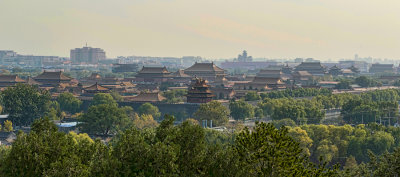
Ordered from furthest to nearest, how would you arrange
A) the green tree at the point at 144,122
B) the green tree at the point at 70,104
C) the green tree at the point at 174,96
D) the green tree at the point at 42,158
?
the green tree at the point at 70,104
the green tree at the point at 174,96
the green tree at the point at 144,122
the green tree at the point at 42,158

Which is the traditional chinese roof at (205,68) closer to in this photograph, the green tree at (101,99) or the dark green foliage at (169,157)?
the green tree at (101,99)

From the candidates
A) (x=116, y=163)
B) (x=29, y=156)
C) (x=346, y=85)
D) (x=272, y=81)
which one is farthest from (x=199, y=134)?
(x=346, y=85)

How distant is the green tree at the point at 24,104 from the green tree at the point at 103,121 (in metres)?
13.7

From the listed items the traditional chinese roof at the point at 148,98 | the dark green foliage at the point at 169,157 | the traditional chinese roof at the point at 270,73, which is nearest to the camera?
the dark green foliage at the point at 169,157

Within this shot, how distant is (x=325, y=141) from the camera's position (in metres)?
61.8

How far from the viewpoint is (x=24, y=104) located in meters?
85.8

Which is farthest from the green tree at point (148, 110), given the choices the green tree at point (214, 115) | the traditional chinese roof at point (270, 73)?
the traditional chinese roof at point (270, 73)

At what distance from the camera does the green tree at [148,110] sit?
309ft

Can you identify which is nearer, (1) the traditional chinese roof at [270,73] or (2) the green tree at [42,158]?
(2) the green tree at [42,158]

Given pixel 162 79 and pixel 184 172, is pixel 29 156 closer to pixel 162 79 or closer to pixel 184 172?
pixel 184 172

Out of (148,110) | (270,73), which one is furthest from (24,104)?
(270,73)

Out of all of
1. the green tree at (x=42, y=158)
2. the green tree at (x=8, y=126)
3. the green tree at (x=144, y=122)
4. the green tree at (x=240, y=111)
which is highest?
the green tree at (x=42, y=158)

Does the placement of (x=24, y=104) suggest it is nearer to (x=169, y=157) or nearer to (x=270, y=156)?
(x=169, y=157)

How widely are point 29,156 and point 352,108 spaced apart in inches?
2428
